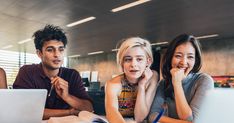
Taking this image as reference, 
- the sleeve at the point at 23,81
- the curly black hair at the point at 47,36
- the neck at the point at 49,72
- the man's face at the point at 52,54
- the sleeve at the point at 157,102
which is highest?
the curly black hair at the point at 47,36

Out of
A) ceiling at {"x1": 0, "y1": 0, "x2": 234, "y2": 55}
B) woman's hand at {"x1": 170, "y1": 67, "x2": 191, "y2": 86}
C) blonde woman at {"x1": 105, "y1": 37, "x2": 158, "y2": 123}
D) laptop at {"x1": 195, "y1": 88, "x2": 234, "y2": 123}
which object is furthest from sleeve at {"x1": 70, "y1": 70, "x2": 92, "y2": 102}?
ceiling at {"x1": 0, "y1": 0, "x2": 234, "y2": 55}

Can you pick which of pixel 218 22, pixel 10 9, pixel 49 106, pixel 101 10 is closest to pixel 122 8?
pixel 101 10

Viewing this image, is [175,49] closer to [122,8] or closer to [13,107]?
[13,107]

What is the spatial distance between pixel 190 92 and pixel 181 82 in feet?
0.35

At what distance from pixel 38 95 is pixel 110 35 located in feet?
29.5

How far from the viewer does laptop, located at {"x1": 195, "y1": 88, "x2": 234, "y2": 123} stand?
2.02 ft

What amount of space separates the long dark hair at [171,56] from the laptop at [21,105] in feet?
2.71

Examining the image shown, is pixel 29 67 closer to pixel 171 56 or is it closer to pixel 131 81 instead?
pixel 131 81

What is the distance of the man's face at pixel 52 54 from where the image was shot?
6.07ft

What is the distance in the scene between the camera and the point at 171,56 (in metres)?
1.57

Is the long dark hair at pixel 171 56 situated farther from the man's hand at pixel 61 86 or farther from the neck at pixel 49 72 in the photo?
the neck at pixel 49 72

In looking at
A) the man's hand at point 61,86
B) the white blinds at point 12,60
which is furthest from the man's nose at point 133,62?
the white blinds at point 12,60

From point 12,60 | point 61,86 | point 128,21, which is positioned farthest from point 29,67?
point 12,60

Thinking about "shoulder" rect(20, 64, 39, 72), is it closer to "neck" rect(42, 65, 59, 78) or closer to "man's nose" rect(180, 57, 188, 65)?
"neck" rect(42, 65, 59, 78)
